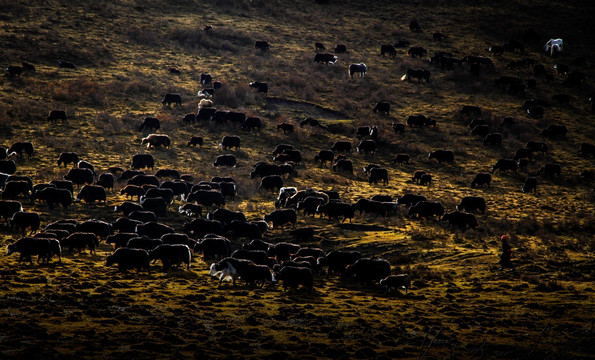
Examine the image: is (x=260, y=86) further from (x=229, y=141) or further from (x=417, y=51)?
(x=417, y=51)

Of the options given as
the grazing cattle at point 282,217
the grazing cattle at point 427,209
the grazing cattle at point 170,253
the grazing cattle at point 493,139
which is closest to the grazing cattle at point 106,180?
the grazing cattle at point 282,217

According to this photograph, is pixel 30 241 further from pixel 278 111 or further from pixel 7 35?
pixel 7 35

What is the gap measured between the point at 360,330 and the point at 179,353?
15.4ft

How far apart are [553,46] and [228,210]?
5897cm

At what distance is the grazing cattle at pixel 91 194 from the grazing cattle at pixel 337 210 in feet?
34.1

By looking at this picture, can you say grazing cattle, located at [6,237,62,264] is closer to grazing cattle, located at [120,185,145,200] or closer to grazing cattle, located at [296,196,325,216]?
grazing cattle, located at [120,185,145,200]

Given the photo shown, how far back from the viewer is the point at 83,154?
3522 cm

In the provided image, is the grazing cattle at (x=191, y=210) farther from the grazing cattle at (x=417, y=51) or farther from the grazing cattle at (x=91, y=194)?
the grazing cattle at (x=417, y=51)

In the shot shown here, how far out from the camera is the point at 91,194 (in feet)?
89.5

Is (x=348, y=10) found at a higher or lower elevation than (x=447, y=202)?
higher

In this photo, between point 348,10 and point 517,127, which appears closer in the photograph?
point 517,127

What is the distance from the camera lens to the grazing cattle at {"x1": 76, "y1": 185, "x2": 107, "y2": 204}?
1069 inches

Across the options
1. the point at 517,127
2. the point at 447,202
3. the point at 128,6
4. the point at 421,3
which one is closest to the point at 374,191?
the point at 447,202

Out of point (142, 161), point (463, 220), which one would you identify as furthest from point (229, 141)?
point (463, 220)
